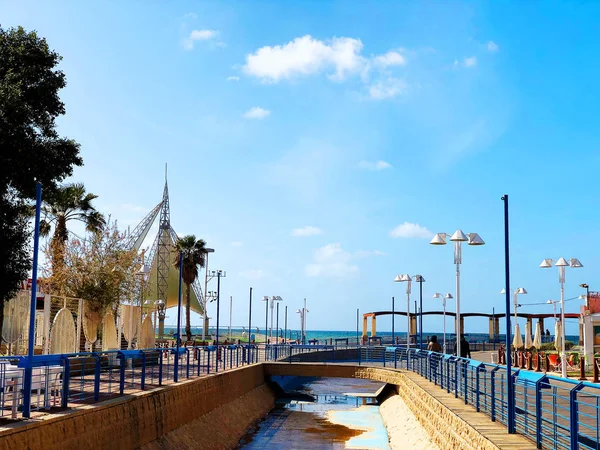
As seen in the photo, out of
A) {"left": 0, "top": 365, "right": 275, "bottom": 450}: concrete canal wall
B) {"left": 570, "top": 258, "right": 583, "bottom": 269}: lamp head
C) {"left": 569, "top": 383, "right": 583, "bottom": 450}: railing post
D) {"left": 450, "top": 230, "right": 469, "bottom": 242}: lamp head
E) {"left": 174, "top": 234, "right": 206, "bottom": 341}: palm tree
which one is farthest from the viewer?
{"left": 174, "top": 234, "right": 206, "bottom": 341}: palm tree

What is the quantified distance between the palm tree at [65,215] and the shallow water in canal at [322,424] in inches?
525

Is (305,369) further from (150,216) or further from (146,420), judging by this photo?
(150,216)

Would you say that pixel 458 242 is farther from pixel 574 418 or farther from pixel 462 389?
pixel 574 418

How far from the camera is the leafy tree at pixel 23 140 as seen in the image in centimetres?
2206

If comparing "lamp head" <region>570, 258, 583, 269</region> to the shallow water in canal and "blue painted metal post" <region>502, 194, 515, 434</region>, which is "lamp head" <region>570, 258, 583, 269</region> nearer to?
the shallow water in canal

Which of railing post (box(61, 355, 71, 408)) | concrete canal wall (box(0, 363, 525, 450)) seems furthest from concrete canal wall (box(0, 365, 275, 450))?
railing post (box(61, 355, 71, 408))

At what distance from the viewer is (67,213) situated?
3659 cm

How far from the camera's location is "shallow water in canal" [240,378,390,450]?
923 inches

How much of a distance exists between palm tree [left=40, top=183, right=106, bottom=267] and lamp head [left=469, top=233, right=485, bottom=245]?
818 inches

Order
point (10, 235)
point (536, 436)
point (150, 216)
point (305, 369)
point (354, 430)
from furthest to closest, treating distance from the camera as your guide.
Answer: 1. point (150, 216)
2. point (305, 369)
3. point (354, 430)
4. point (10, 235)
5. point (536, 436)

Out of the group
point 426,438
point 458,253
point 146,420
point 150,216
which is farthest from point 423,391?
point 150,216

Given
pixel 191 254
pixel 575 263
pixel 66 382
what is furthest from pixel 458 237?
pixel 191 254

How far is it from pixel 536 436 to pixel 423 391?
30.7 ft

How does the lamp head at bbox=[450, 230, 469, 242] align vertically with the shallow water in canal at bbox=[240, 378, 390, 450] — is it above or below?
above
